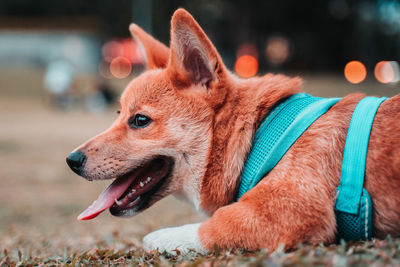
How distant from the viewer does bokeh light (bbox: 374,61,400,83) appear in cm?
1806

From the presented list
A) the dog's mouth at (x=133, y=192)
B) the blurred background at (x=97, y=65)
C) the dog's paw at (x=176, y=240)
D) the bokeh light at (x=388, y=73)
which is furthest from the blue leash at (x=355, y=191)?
the bokeh light at (x=388, y=73)

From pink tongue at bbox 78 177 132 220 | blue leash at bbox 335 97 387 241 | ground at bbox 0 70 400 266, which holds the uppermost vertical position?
blue leash at bbox 335 97 387 241

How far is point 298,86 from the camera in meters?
2.93

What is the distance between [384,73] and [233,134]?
2173 centimetres

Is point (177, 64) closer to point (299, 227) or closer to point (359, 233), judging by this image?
point (299, 227)

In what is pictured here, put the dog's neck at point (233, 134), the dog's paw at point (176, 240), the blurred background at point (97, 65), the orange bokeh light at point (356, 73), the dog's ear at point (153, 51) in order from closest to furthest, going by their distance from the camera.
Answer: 1. the dog's paw at point (176, 240)
2. the dog's neck at point (233, 134)
3. the dog's ear at point (153, 51)
4. the blurred background at point (97, 65)
5. the orange bokeh light at point (356, 73)

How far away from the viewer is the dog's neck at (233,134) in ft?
8.66

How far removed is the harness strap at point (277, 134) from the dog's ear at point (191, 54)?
1.73 feet

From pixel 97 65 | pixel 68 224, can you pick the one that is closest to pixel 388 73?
pixel 68 224

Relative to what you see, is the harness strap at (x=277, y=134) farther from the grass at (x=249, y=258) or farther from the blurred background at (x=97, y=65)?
the blurred background at (x=97, y=65)

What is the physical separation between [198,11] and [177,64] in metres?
30.5

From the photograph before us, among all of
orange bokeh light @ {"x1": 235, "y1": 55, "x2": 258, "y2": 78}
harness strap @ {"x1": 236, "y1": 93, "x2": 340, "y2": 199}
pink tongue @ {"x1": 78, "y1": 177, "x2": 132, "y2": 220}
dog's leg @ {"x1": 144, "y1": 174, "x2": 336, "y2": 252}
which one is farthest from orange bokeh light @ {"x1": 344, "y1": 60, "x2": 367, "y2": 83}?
dog's leg @ {"x1": 144, "y1": 174, "x2": 336, "y2": 252}

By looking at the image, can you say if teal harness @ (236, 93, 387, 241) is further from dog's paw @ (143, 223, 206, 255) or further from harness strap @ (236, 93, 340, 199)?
dog's paw @ (143, 223, 206, 255)

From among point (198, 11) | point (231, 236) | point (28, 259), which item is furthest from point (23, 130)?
point (198, 11)
